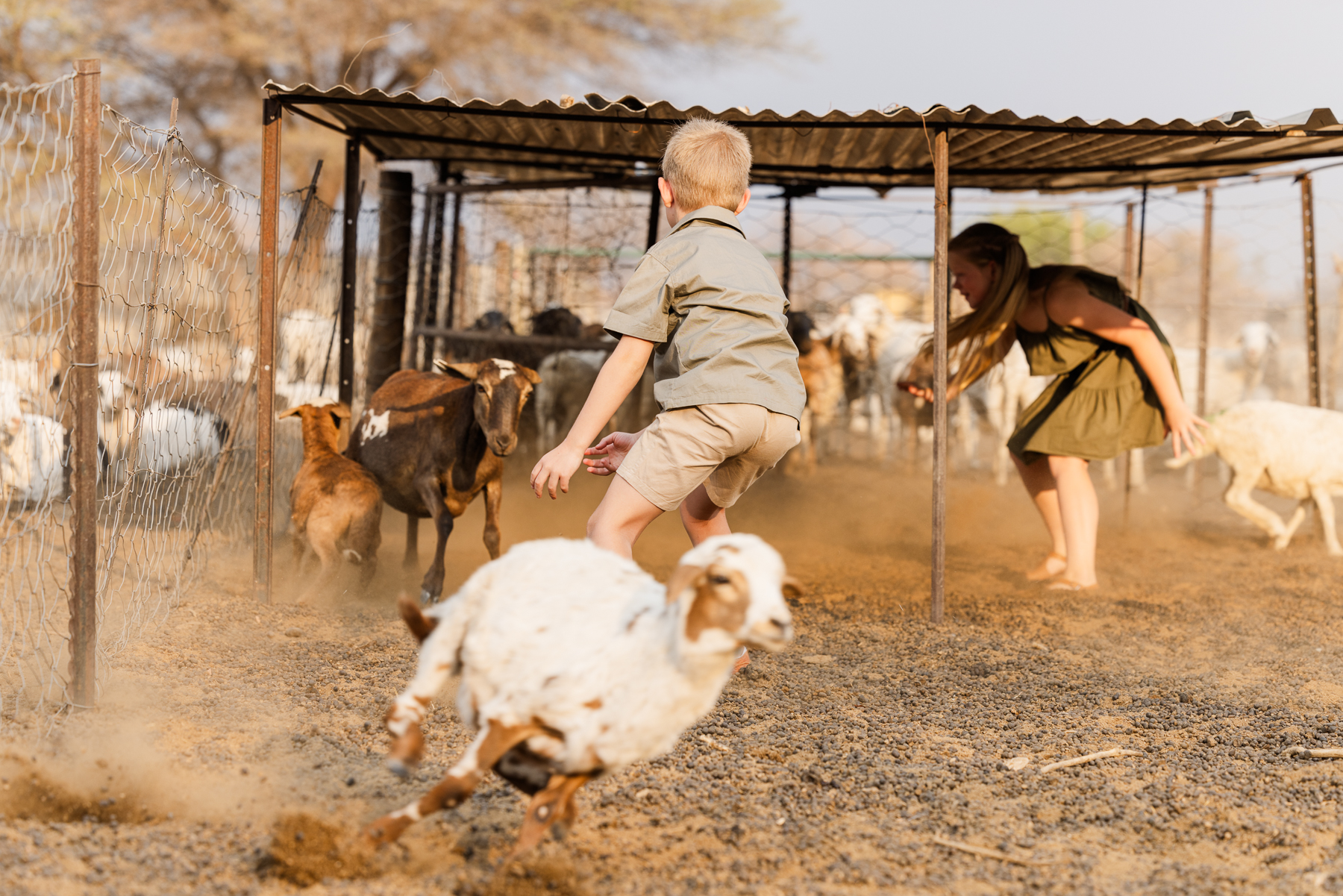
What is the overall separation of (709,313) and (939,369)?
2497mm

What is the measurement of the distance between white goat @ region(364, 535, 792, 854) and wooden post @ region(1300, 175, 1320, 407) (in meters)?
7.17

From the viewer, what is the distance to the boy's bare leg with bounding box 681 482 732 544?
3.68 metres

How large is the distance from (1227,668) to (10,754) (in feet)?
15.1

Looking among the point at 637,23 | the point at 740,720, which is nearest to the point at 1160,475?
the point at 740,720

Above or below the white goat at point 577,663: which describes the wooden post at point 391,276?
above

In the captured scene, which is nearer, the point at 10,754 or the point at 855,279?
the point at 10,754

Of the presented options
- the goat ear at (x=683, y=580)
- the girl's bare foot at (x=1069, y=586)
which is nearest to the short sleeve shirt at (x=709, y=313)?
the goat ear at (x=683, y=580)

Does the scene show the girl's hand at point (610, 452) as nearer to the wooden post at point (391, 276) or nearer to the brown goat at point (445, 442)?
the brown goat at point (445, 442)

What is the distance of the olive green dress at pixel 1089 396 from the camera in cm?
582

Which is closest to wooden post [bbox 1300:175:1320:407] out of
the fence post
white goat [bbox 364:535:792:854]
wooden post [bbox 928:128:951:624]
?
wooden post [bbox 928:128:951:624]

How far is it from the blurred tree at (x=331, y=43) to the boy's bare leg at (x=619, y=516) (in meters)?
16.6

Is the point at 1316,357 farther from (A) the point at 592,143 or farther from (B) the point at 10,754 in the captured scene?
(B) the point at 10,754

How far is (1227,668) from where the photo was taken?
4.64 metres

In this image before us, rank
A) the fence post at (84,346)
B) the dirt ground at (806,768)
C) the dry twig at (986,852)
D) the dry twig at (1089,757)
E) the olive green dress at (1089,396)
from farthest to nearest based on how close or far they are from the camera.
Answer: the olive green dress at (1089,396), the dry twig at (1089,757), the fence post at (84,346), the dry twig at (986,852), the dirt ground at (806,768)
